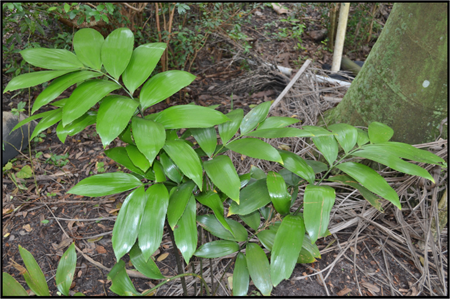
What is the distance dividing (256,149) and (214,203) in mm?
205

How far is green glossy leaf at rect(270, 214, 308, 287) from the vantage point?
2.71ft

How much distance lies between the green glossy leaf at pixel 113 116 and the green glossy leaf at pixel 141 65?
0.06m

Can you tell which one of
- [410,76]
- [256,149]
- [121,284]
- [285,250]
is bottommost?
[121,284]

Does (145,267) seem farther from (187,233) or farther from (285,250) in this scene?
(285,250)

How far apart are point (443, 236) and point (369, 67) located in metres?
0.89

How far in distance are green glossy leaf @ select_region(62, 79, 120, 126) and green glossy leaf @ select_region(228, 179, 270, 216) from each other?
1.66 ft

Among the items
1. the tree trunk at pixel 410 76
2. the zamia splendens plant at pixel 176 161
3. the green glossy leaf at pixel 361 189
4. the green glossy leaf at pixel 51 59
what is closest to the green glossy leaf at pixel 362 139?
the zamia splendens plant at pixel 176 161

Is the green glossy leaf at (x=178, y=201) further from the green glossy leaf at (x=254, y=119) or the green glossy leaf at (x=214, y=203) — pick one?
the green glossy leaf at (x=254, y=119)

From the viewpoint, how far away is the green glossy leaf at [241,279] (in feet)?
3.18

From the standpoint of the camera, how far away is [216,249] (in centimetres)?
102

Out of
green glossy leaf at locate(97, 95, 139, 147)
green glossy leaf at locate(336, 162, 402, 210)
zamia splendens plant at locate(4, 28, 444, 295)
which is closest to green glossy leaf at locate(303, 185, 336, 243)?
zamia splendens plant at locate(4, 28, 444, 295)

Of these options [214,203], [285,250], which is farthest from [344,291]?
[214,203]

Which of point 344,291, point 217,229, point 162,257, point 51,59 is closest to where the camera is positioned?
point 51,59

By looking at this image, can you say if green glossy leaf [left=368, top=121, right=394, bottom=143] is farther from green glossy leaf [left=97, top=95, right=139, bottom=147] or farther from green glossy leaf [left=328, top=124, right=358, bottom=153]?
green glossy leaf [left=97, top=95, right=139, bottom=147]
